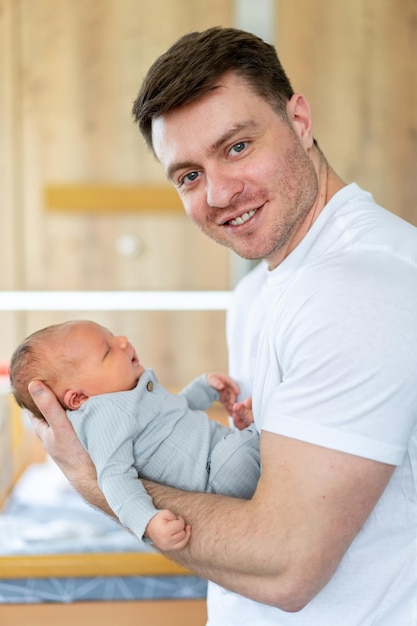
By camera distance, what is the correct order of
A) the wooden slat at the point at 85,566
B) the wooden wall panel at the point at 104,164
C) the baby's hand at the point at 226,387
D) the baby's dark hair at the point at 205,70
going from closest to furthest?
the baby's dark hair at the point at 205,70 → the baby's hand at the point at 226,387 → the wooden slat at the point at 85,566 → the wooden wall panel at the point at 104,164

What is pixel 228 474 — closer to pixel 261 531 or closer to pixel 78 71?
pixel 261 531

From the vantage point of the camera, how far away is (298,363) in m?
0.82

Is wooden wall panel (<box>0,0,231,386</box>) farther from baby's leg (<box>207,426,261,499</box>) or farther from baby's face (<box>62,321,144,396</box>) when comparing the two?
baby's leg (<box>207,426,261,499</box>)

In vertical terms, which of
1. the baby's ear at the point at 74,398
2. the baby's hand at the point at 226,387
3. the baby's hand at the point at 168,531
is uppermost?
the baby's ear at the point at 74,398

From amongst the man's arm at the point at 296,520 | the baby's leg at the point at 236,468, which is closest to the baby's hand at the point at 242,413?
the baby's leg at the point at 236,468

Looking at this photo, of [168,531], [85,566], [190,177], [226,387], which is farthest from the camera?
[85,566]

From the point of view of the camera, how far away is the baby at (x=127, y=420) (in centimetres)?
106

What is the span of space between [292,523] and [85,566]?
0.91m

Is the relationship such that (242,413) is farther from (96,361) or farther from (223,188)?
(223,188)

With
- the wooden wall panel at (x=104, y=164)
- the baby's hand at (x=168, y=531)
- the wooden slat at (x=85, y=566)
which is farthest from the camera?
the wooden wall panel at (x=104, y=164)

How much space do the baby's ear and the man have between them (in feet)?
0.12

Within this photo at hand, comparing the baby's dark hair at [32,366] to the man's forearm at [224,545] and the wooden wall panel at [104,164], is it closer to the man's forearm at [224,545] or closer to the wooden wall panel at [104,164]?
the man's forearm at [224,545]

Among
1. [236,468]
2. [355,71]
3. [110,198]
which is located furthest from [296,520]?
[355,71]

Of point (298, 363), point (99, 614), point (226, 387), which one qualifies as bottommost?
point (99, 614)
